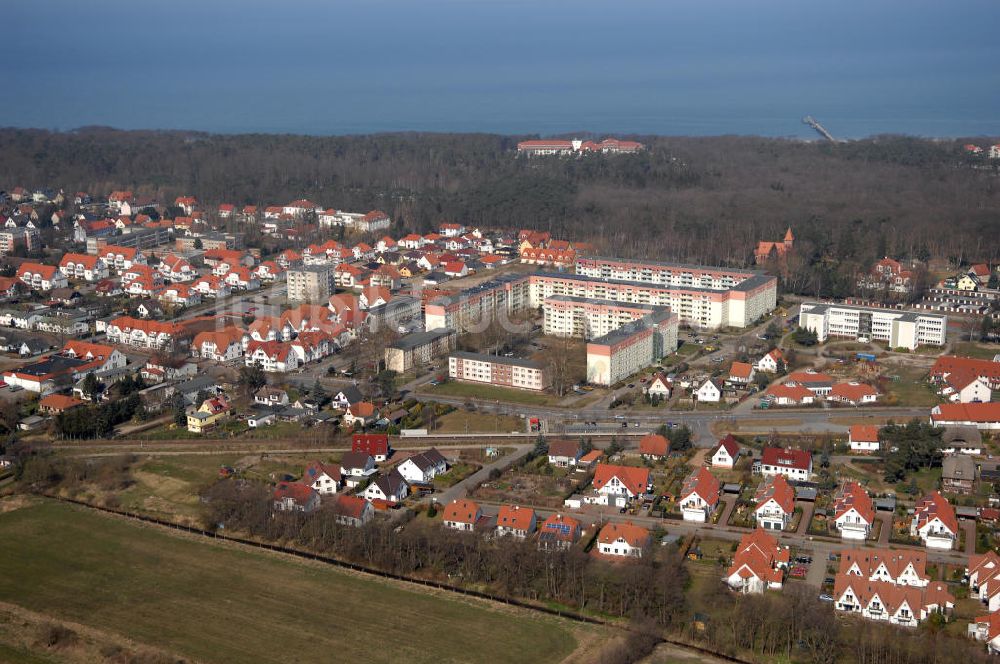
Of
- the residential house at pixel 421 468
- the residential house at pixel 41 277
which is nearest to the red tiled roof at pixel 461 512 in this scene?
the residential house at pixel 421 468

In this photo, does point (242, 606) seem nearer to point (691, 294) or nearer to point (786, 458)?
point (786, 458)

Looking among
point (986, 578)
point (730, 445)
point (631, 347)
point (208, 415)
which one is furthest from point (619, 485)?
point (208, 415)

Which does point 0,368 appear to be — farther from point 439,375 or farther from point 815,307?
point 815,307

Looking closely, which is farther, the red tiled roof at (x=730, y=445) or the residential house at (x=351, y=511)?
the red tiled roof at (x=730, y=445)

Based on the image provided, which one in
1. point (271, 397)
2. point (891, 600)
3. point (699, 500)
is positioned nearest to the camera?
point (891, 600)

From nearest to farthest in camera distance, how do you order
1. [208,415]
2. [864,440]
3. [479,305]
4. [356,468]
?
[356,468], [864,440], [208,415], [479,305]

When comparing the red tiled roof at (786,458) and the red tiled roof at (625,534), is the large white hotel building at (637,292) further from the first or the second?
the red tiled roof at (625,534)
